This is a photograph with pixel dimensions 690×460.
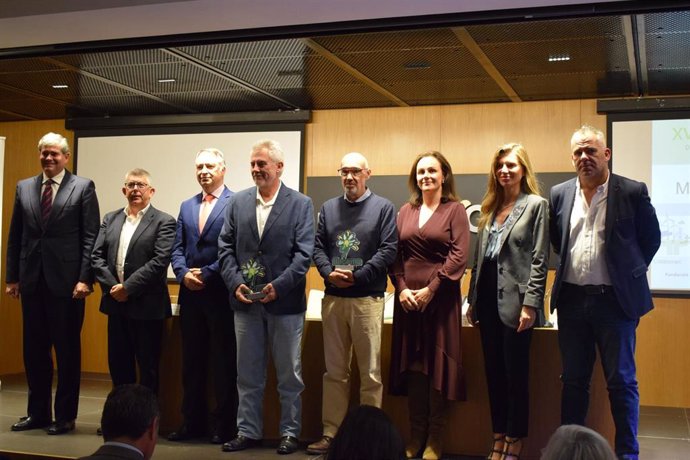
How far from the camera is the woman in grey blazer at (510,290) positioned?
13.7 ft

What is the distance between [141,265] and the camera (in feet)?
16.3

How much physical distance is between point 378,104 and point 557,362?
4244 millimetres

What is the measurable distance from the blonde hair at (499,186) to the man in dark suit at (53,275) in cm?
239

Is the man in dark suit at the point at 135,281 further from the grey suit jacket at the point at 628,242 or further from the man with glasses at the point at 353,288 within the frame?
the grey suit jacket at the point at 628,242

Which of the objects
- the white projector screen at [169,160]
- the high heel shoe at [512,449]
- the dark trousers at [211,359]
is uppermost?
the white projector screen at [169,160]

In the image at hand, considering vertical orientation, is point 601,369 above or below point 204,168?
below

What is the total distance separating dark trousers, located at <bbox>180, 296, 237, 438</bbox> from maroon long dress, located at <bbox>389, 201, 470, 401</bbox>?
958mm

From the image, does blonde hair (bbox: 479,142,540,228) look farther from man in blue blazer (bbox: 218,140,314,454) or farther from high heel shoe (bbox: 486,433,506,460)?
high heel shoe (bbox: 486,433,506,460)

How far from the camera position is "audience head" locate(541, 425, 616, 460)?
187 centimetres

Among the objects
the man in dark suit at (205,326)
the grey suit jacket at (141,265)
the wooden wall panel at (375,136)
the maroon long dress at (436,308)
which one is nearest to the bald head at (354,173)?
the maroon long dress at (436,308)

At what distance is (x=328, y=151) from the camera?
8.34m

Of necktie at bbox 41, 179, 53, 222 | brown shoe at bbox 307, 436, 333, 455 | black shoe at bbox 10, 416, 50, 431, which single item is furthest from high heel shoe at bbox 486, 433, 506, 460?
necktie at bbox 41, 179, 53, 222

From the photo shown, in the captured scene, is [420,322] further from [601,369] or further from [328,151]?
[328,151]

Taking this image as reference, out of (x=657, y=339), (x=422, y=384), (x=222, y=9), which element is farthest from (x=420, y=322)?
(x=657, y=339)
